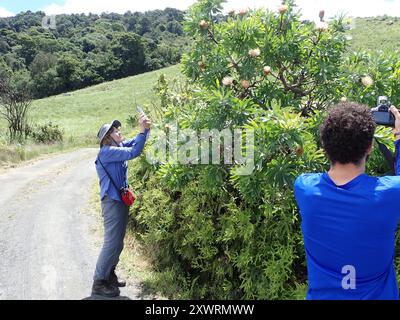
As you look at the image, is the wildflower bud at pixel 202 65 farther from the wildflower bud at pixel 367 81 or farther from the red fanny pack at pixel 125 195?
the wildflower bud at pixel 367 81

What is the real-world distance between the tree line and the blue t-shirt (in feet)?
191

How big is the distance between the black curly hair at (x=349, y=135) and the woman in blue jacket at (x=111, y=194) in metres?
2.69

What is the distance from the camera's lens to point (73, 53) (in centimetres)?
8094

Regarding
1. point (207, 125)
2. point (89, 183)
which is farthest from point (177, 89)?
point (207, 125)

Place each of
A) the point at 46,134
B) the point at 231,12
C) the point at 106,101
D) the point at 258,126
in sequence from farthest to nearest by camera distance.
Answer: the point at 106,101
the point at 46,134
the point at 231,12
the point at 258,126

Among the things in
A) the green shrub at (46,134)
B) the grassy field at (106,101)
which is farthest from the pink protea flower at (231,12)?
the grassy field at (106,101)

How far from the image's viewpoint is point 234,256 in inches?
184

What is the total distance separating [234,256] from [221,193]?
735mm

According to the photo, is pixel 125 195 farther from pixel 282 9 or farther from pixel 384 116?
pixel 384 116

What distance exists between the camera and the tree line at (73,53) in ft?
224

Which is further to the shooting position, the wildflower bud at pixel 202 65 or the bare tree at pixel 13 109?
the bare tree at pixel 13 109

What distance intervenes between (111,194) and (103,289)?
113 centimetres

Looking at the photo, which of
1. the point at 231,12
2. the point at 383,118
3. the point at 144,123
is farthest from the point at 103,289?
the point at 383,118
